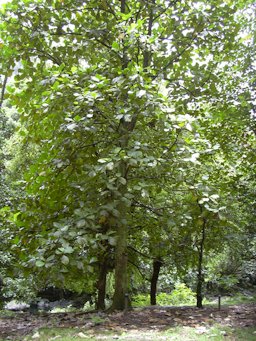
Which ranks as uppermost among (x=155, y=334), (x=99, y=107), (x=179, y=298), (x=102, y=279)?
(x=99, y=107)

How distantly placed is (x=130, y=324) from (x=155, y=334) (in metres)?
0.54

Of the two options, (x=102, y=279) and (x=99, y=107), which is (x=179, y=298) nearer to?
(x=102, y=279)

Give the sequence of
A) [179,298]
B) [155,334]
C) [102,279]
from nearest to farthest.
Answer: [155,334] → [102,279] → [179,298]

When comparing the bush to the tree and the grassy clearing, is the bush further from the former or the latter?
the grassy clearing

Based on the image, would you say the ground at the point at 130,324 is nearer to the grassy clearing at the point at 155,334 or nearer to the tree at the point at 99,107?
the grassy clearing at the point at 155,334

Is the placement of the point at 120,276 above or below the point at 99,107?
below

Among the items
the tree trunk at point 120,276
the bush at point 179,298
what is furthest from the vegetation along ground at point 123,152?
the bush at point 179,298

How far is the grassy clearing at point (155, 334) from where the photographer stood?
3.03 metres

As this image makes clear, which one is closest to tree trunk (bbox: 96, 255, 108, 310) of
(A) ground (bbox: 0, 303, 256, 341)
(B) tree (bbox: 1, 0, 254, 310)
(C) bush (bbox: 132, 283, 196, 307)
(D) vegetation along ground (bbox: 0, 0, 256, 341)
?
(D) vegetation along ground (bbox: 0, 0, 256, 341)

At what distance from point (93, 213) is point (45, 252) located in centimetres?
54

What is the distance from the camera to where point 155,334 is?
10.4 feet

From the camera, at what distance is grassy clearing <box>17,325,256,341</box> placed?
3.03m

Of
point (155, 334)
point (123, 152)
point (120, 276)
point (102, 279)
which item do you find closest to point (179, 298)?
point (102, 279)

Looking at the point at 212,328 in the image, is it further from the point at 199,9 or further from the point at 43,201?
the point at 199,9
